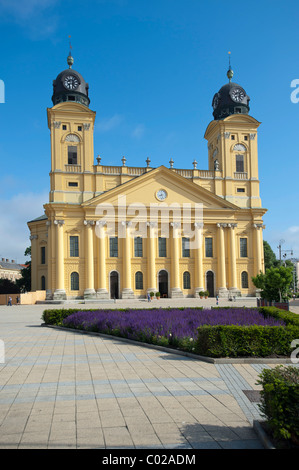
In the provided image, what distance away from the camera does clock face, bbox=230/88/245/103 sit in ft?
190

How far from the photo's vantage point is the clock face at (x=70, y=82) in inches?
2105

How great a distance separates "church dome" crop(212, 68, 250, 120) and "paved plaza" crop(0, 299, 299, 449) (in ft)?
168

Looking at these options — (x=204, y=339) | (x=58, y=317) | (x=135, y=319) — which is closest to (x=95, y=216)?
(x=58, y=317)

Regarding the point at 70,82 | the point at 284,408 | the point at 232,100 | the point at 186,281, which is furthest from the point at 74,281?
the point at 284,408

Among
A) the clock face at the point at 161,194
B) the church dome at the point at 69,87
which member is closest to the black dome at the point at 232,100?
the clock face at the point at 161,194

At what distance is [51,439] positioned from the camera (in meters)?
5.78

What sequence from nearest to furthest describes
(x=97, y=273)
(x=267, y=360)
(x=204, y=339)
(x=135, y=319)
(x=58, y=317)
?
(x=267, y=360)
(x=204, y=339)
(x=135, y=319)
(x=58, y=317)
(x=97, y=273)

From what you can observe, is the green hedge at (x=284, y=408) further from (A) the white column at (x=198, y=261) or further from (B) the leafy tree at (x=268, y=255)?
→ (B) the leafy tree at (x=268, y=255)

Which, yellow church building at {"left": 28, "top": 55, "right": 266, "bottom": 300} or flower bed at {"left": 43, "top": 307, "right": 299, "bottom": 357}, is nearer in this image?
flower bed at {"left": 43, "top": 307, "right": 299, "bottom": 357}

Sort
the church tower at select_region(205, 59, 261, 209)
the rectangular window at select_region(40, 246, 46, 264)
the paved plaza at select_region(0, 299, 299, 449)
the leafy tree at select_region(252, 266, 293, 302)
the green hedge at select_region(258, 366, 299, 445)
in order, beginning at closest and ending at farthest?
the green hedge at select_region(258, 366, 299, 445), the paved plaza at select_region(0, 299, 299, 449), the leafy tree at select_region(252, 266, 293, 302), the rectangular window at select_region(40, 246, 46, 264), the church tower at select_region(205, 59, 261, 209)

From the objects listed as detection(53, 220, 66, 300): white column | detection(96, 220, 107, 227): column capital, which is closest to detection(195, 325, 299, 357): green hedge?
detection(53, 220, 66, 300): white column

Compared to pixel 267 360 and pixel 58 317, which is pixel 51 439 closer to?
pixel 267 360

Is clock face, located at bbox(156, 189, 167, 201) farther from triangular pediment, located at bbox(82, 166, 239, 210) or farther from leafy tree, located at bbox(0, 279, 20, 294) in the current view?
leafy tree, located at bbox(0, 279, 20, 294)
